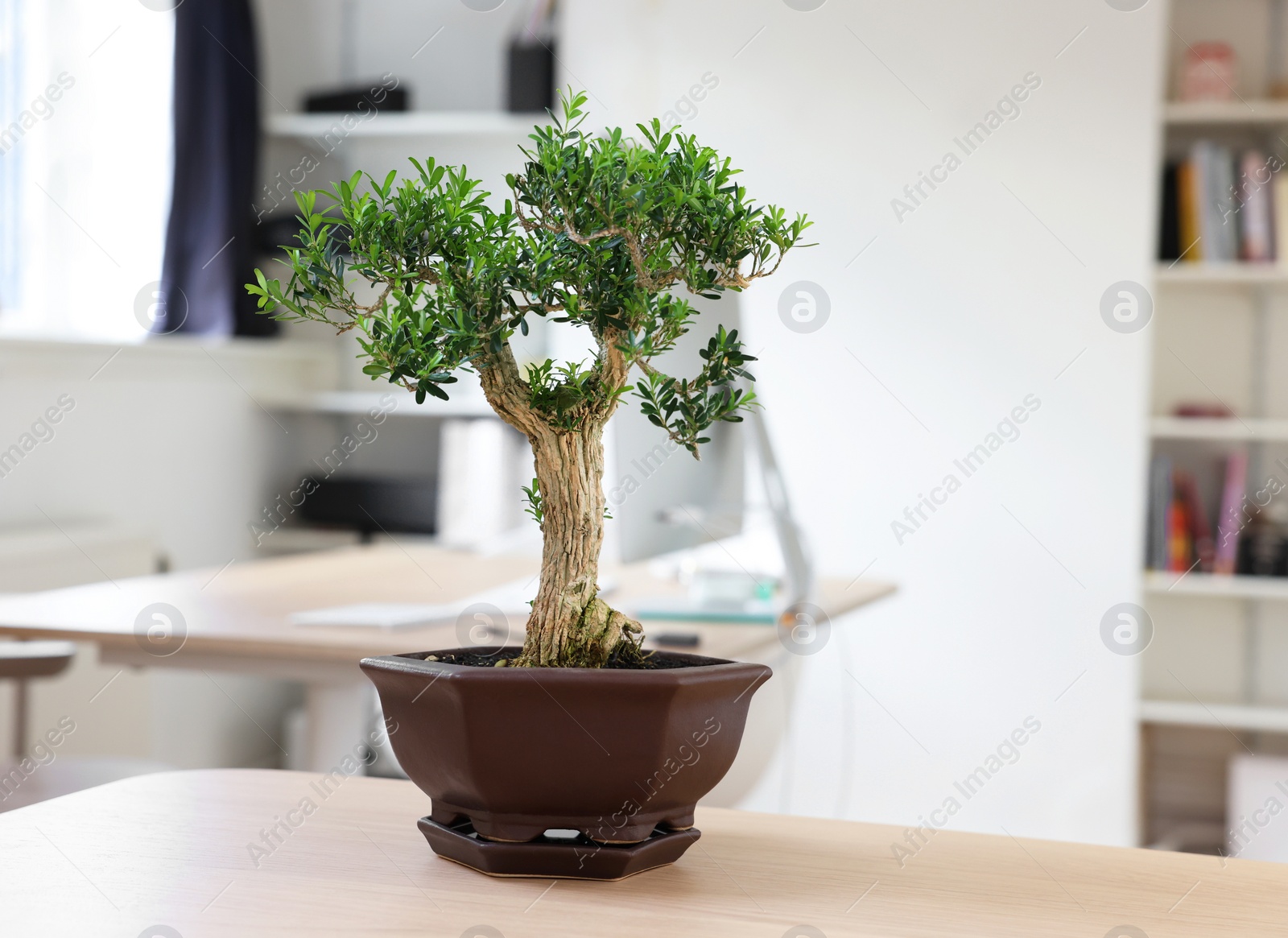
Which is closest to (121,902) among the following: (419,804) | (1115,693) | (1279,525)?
(419,804)

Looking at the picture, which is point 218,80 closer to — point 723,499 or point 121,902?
point 723,499

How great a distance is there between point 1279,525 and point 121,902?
10.4ft

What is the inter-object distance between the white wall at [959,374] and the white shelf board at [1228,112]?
0.37 ft

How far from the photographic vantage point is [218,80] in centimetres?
357

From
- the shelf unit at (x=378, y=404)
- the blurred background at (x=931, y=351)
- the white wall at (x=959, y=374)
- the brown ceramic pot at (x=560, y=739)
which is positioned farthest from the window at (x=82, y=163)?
the brown ceramic pot at (x=560, y=739)

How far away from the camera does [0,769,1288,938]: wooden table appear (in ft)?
2.17

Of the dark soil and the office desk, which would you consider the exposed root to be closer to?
the dark soil

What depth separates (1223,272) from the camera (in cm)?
312

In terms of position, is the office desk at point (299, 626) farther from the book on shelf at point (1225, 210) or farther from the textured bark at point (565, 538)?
the book on shelf at point (1225, 210)

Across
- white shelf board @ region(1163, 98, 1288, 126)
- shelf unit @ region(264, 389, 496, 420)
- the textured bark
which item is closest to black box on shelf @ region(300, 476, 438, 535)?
shelf unit @ region(264, 389, 496, 420)

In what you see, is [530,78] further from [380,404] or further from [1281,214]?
[1281,214]

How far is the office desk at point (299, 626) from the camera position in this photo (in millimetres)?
1804

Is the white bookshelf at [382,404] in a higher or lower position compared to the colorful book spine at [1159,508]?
higher

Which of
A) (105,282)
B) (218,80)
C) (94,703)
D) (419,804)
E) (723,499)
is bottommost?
(94,703)
